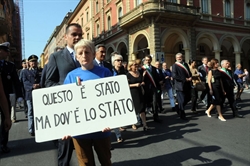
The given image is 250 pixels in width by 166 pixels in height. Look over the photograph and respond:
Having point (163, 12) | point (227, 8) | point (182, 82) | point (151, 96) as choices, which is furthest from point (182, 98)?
point (227, 8)

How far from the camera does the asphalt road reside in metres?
3.78

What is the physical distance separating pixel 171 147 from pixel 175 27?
17.9 m

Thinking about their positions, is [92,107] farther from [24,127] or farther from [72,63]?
[24,127]

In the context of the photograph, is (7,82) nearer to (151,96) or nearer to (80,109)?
(80,109)

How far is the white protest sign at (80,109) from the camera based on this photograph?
2.24 metres

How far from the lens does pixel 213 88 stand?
6828mm

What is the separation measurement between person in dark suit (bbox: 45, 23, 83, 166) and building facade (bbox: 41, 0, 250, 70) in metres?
14.9

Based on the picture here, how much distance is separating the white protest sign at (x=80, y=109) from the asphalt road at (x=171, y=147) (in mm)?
1697

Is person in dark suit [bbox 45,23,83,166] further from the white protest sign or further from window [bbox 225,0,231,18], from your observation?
window [bbox 225,0,231,18]

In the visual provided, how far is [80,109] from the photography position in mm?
2303

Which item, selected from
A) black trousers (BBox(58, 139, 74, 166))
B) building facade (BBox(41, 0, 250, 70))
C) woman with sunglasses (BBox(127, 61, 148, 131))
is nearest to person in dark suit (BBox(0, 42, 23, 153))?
black trousers (BBox(58, 139, 74, 166))

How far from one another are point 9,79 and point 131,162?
2.95 meters

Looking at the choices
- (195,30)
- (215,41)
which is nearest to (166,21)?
(195,30)

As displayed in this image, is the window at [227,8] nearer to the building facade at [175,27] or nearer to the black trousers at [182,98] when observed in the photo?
the building facade at [175,27]
